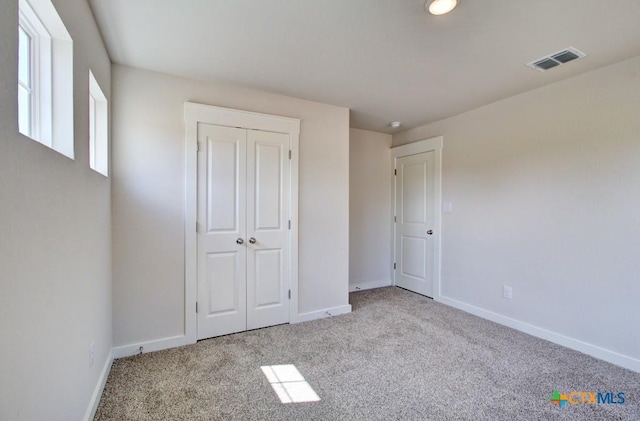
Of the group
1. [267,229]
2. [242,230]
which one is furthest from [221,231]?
[267,229]

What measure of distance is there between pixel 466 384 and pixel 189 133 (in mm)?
2968

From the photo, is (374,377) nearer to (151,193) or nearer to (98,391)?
(98,391)

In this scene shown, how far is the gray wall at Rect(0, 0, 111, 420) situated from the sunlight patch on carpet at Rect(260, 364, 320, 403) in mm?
1078

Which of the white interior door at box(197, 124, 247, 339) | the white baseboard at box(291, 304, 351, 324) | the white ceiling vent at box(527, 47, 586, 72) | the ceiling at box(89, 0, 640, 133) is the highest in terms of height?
the ceiling at box(89, 0, 640, 133)

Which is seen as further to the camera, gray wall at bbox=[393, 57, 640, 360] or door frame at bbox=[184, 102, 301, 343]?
door frame at bbox=[184, 102, 301, 343]

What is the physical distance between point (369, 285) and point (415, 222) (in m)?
1.18

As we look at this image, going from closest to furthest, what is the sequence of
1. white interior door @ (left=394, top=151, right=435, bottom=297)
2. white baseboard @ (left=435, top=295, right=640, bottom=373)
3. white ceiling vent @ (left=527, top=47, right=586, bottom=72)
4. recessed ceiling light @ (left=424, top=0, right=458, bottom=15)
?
recessed ceiling light @ (left=424, top=0, right=458, bottom=15)
white ceiling vent @ (left=527, top=47, right=586, bottom=72)
white baseboard @ (left=435, top=295, right=640, bottom=373)
white interior door @ (left=394, top=151, right=435, bottom=297)

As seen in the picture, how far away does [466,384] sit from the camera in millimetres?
2033

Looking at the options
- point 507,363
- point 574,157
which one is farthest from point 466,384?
point 574,157

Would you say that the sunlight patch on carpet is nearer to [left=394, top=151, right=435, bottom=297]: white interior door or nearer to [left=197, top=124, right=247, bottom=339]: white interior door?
[left=197, top=124, right=247, bottom=339]: white interior door

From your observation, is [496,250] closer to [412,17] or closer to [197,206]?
[412,17]

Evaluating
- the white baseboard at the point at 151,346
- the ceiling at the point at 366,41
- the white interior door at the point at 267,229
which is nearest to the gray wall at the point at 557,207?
the ceiling at the point at 366,41

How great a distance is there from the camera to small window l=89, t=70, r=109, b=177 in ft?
7.08

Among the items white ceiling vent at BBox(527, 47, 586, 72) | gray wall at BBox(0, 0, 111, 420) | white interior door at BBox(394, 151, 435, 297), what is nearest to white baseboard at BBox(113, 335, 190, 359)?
gray wall at BBox(0, 0, 111, 420)
